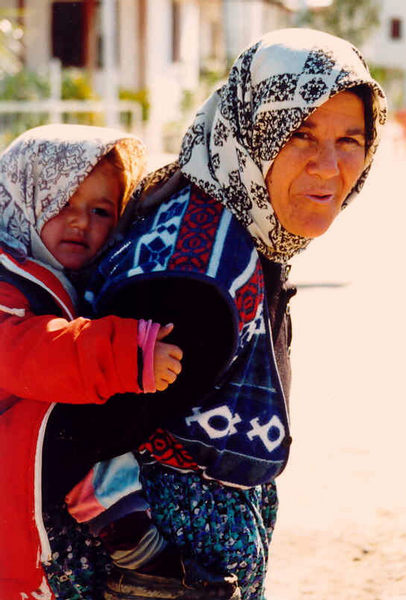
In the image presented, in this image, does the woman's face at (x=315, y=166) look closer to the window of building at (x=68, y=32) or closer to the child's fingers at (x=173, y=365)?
the child's fingers at (x=173, y=365)

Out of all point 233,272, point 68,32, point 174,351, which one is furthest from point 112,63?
point 174,351

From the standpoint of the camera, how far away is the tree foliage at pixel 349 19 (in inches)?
1665

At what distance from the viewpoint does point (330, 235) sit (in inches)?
436

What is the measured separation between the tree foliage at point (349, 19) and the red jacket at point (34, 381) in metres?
42.2

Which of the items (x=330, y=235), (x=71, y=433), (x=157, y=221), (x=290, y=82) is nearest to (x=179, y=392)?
(x=71, y=433)

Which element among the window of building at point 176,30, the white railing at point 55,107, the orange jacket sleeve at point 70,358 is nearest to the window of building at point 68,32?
the window of building at point 176,30

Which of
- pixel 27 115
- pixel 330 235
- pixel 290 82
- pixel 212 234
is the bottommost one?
pixel 330 235

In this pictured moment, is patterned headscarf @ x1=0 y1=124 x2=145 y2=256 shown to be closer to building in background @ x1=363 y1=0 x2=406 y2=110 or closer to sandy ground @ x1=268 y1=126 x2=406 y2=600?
sandy ground @ x1=268 y1=126 x2=406 y2=600

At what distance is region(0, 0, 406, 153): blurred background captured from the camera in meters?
15.0

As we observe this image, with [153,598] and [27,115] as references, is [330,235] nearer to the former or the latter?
[27,115]

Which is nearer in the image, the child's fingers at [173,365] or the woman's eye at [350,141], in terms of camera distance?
the child's fingers at [173,365]

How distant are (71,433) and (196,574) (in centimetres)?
42

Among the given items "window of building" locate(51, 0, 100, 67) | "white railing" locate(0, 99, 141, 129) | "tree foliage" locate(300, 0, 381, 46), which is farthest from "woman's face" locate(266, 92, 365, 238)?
"tree foliage" locate(300, 0, 381, 46)

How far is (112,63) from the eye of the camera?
56.0ft
